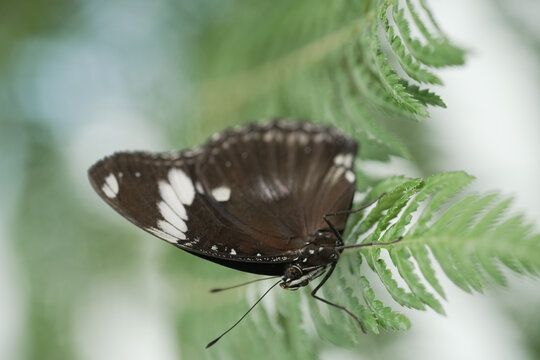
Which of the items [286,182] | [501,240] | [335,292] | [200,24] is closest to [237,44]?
[200,24]

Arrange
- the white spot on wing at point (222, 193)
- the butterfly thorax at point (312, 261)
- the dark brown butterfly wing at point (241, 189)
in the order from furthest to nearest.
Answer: the white spot on wing at point (222, 193) → the dark brown butterfly wing at point (241, 189) → the butterfly thorax at point (312, 261)

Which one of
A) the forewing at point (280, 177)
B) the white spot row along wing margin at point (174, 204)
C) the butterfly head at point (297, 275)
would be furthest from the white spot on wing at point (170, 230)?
the butterfly head at point (297, 275)

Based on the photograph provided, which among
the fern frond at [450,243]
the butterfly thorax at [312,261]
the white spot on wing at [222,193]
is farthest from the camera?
the white spot on wing at [222,193]

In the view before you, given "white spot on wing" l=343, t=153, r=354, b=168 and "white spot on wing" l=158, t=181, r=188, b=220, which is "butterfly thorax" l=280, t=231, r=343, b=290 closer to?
"white spot on wing" l=343, t=153, r=354, b=168

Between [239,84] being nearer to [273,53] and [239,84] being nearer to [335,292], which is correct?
[273,53]

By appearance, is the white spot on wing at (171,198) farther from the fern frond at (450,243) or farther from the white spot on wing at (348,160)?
the fern frond at (450,243)

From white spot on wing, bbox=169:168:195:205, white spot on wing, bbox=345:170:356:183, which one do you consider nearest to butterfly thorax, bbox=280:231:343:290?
white spot on wing, bbox=345:170:356:183

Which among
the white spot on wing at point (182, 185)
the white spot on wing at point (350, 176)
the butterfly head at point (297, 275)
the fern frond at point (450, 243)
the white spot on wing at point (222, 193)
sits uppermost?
the white spot on wing at point (182, 185)

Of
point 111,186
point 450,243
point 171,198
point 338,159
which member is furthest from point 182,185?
point 450,243

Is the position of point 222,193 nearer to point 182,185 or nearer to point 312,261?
point 182,185
